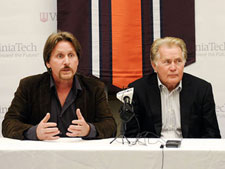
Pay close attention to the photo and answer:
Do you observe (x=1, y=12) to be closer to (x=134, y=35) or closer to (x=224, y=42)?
(x=134, y=35)

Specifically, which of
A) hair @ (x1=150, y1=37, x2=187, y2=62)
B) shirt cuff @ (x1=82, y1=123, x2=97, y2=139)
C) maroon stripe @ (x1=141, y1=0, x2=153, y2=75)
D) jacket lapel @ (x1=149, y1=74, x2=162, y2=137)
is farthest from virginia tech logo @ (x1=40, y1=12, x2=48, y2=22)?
shirt cuff @ (x1=82, y1=123, x2=97, y2=139)

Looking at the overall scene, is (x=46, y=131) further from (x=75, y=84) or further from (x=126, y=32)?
(x=126, y=32)

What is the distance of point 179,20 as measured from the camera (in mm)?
3516

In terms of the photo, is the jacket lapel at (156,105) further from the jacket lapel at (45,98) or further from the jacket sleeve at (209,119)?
the jacket lapel at (45,98)

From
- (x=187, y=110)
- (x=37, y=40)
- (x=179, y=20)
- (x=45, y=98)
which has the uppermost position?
(x=179, y=20)

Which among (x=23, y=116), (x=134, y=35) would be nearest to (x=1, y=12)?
(x=134, y=35)

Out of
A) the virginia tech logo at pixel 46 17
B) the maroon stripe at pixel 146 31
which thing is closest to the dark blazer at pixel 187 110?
the maroon stripe at pixel 146 31

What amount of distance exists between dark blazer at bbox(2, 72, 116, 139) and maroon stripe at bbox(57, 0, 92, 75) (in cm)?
95

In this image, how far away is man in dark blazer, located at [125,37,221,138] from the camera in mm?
2508

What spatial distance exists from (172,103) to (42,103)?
966 millimetres

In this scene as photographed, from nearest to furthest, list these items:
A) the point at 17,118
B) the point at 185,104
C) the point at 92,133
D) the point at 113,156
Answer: the point at 113,156, the point at 92,133, the point at 17,118, the point at 185,104

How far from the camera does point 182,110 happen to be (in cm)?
252

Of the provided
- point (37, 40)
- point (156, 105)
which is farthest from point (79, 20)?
point (156, 105)

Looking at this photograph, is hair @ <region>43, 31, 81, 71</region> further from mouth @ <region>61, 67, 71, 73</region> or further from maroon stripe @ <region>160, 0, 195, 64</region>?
maroon stripe @ <region>160, 0, 195, 64</region>
